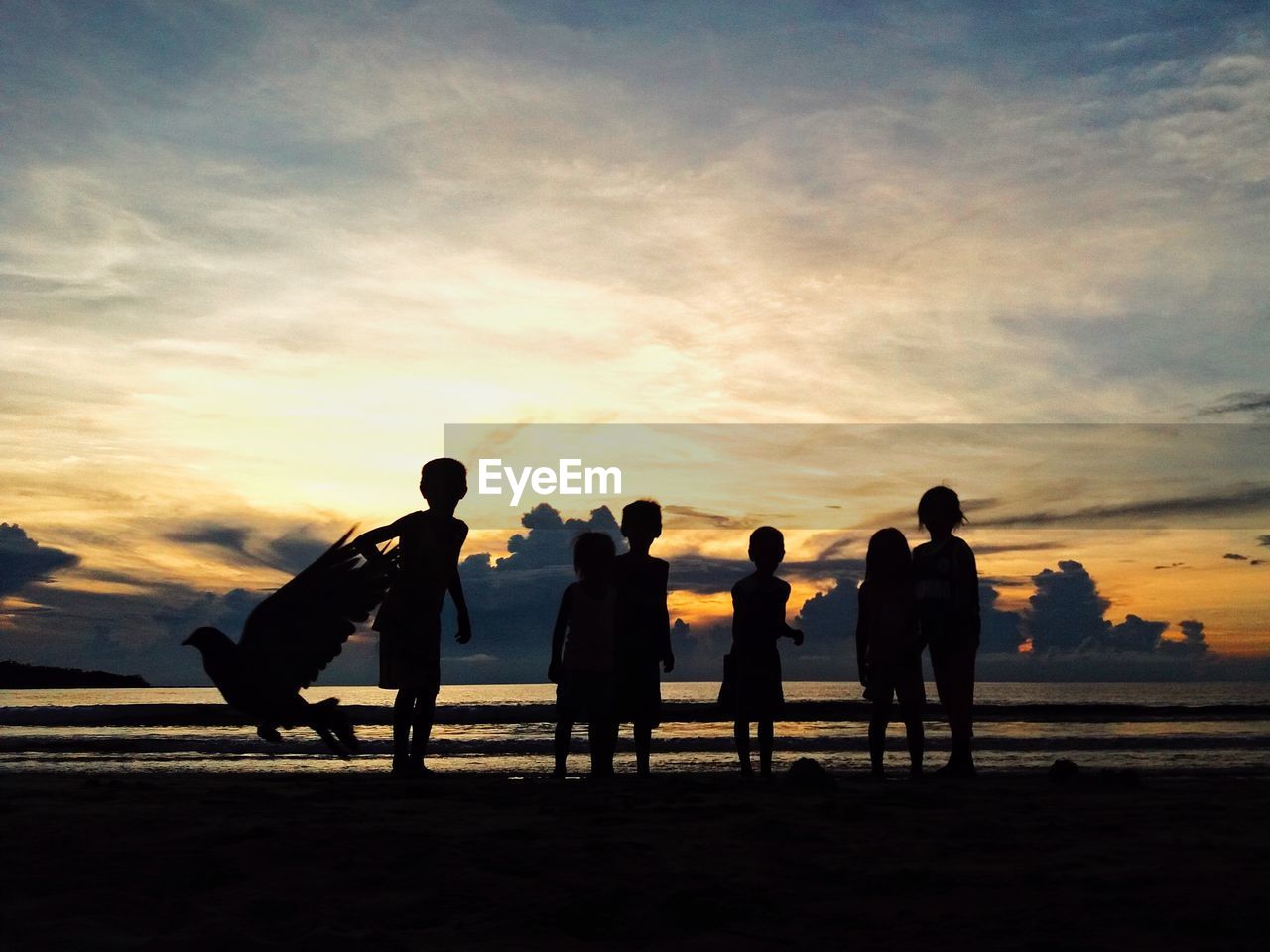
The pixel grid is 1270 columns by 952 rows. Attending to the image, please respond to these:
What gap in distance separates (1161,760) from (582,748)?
7790mm

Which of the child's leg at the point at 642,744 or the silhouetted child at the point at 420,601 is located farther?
the child's leg at the point at 642,744

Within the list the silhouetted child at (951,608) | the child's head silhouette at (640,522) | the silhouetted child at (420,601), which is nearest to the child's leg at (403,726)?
the silhouetted child at (420,601)

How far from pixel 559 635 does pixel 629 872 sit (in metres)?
4.01

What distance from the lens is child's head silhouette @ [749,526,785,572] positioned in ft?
27.0

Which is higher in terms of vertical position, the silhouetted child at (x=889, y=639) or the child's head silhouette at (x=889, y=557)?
the child's head silhouette at (x=889, y=557)

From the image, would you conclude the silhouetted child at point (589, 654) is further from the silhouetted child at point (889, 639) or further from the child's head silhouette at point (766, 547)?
the silhouetted child at point (889, 639)

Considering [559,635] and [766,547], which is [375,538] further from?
[766,547]

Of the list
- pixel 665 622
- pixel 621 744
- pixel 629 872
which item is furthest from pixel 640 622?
pixel 621 744

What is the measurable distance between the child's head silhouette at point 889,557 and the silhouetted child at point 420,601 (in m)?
3.08

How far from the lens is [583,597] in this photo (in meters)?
8.04

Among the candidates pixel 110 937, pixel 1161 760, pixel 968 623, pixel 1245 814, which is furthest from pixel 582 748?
pixel 110 937

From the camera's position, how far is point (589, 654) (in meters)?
8.03

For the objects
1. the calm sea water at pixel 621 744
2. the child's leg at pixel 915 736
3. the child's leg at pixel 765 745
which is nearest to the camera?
the child's leg at pixel 915 736

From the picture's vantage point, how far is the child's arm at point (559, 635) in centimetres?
802
